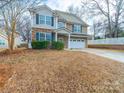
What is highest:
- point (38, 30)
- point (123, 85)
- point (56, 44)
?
point (38, 30)

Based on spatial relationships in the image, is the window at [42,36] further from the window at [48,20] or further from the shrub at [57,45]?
the shrub at [57,45]

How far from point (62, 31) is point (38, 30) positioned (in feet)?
13.6

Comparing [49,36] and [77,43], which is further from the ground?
[49,36]

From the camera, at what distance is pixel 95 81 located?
24.9 feet

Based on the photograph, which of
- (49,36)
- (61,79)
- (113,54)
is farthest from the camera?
A: (49,36)

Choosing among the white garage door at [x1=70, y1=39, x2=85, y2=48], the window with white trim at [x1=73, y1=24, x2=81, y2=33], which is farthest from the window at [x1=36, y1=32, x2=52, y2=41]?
the window with white trim at [x1=73, y1=24, x2=81, y2=33]

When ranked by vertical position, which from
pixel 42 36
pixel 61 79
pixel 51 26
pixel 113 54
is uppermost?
pixel 51 26

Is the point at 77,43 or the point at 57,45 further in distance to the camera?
the point at 77,43

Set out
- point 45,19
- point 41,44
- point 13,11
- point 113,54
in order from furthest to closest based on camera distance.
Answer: point 45,19 → point 41,44 → point 113,54 → point 13,11

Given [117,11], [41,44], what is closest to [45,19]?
[41,44]

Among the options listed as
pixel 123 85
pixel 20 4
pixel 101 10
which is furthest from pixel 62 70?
pixel 101 10

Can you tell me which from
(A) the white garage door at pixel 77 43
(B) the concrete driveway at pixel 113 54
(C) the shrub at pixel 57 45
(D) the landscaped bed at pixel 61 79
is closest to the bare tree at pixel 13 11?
(C) the shrub at pixel 57 45

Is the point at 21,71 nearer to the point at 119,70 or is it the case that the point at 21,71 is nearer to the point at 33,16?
the point at 119,70

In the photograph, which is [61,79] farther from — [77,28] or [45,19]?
[77,28]
